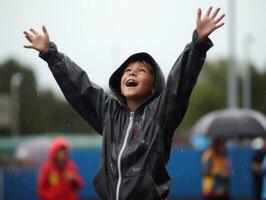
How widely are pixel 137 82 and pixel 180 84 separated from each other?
0.29 meters

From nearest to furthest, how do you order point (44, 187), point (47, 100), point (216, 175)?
1. point (44, 187)
2. point (216, 175)
3. point (47, 100)

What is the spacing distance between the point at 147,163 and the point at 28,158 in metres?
16.7

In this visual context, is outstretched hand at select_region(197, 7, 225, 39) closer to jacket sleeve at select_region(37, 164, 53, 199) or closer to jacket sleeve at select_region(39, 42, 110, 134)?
jacket sleeve at select_region(39, 42, 110, 134)

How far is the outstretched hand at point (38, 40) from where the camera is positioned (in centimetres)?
418

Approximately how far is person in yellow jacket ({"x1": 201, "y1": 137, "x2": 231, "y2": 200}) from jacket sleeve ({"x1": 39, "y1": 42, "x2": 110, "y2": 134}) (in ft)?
20.6

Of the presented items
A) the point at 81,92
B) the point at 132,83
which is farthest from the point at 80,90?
the point at 132,83

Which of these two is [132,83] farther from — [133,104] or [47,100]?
[47,100]

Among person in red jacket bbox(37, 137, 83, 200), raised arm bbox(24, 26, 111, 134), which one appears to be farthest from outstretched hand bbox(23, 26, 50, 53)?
person in red jacket bbox(37, 137, 83, 200)

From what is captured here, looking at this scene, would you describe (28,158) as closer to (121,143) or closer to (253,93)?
(121,143)

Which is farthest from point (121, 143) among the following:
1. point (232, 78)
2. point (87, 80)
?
point (232, 78)

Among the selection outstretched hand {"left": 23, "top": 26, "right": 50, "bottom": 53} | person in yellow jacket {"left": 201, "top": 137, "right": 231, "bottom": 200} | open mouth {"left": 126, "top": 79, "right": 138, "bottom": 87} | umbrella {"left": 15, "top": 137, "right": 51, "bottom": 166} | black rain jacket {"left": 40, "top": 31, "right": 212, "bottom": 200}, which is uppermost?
outstretched hand {"left": 23, "top": 26, "right": 50, "bottom": 53}

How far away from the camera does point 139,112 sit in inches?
153

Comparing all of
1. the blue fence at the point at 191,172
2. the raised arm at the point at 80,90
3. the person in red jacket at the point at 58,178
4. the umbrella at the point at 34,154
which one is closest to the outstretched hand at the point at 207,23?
the raised arm at the point at 80,90

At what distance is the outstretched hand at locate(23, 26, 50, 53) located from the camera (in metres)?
4.18
